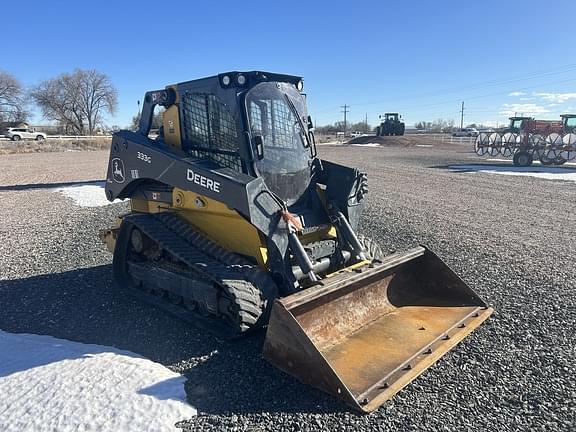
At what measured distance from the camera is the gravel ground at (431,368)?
343 centimetres

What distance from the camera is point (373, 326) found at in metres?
4.63

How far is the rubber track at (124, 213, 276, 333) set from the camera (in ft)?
13.7

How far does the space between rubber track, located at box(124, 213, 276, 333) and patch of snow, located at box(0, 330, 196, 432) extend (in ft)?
A: 2.66

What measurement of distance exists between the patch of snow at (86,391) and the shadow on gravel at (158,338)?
19 cm

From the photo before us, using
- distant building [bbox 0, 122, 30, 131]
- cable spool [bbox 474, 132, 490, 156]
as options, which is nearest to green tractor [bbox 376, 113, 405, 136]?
cable spool [bbox 474, 132, 490, 156]

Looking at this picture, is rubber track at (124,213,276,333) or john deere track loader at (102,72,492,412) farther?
rubber track at (124,213,276,333)

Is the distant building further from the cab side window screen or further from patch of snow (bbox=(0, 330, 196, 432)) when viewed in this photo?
patch of snow (bbox=(0, 330, 196, 432))

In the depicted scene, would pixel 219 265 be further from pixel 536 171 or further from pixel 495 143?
pixel 495 143

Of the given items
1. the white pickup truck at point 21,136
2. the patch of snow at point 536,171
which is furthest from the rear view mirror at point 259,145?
the white pickup truck at point 21,136

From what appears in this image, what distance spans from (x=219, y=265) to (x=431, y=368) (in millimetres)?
2156

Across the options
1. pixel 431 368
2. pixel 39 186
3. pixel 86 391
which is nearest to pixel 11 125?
pixel 39 186

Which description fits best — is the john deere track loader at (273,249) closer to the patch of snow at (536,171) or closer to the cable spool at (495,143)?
the patch of snow at (536,171)

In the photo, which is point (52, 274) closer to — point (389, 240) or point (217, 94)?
point (217, 94)

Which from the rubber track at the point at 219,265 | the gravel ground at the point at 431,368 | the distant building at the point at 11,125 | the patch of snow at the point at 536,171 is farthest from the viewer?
the distant building at the point at 11,125
